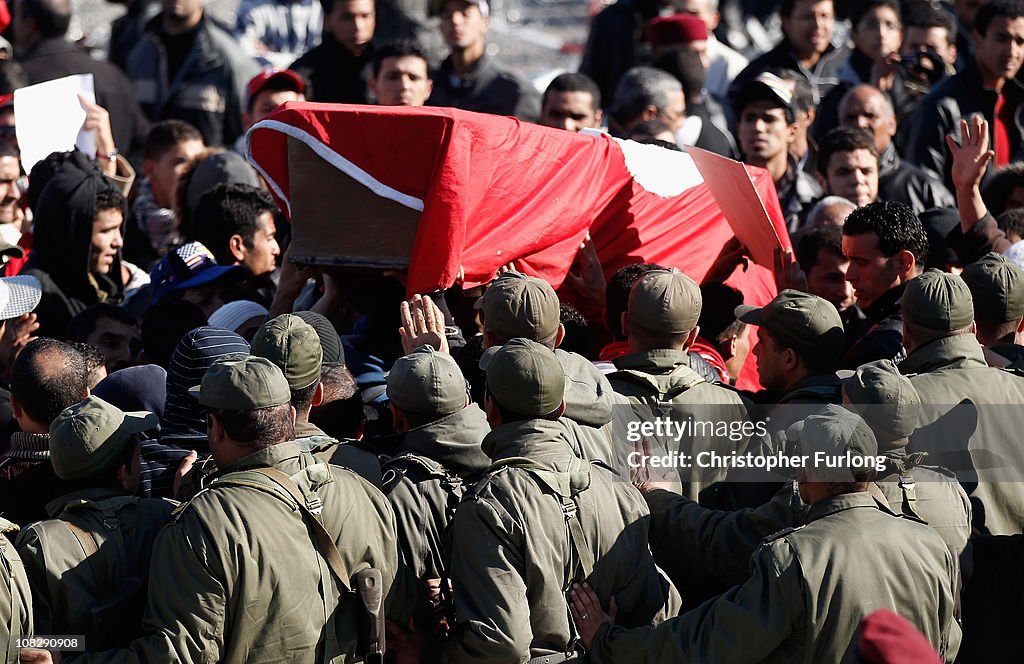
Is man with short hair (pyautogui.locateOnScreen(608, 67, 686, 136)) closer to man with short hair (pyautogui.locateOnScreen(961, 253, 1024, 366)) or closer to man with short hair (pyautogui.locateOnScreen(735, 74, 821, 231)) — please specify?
man with short hair (pyautogui.locateOnScreen(735, 74, 821, 231))

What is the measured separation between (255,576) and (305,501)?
0.72 feet

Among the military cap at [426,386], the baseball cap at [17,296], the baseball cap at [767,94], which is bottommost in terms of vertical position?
the baseball cap at [767,94]

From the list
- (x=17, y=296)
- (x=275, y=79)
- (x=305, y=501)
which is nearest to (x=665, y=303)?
(x=305, y=501)

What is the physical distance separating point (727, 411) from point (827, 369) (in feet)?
1.21

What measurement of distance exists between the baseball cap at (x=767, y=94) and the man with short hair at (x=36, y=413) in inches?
157

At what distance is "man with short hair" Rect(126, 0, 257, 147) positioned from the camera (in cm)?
847

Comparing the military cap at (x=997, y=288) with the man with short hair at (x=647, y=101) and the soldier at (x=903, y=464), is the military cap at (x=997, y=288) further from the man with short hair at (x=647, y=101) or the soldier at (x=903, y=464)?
the man with short hair at (x=647, y=101)

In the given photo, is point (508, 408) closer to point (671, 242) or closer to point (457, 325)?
point (457, 325)

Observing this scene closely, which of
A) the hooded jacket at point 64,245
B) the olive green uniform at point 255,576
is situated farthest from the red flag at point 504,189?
the olive green uniform at point 255,576

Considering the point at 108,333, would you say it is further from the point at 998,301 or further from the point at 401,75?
the point at 998,301

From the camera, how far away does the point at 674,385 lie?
4219mm

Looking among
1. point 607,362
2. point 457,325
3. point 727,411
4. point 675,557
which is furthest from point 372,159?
point 675,557

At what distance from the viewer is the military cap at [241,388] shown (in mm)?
3305

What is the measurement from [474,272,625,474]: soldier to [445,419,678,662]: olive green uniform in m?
0.29
